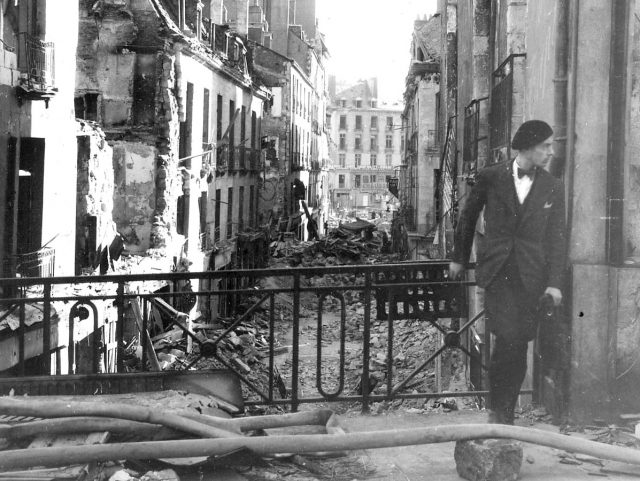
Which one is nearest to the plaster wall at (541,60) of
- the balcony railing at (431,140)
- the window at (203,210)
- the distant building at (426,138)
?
the window at (203,210)

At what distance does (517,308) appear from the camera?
17.2ft

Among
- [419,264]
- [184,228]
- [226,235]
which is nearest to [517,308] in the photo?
[419,264]

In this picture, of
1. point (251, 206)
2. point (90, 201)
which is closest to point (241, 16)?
point (251, 206)

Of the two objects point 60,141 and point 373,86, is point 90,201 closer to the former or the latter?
point 60,141

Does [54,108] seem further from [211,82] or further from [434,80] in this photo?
[434,80]

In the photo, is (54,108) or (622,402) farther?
(54,108)

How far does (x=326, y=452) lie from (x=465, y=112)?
9344mm

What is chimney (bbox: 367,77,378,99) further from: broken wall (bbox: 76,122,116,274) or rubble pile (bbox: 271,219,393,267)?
broken wall (bbox: 76,122,116,274)

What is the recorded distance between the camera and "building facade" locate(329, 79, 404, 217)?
103188 millimetres

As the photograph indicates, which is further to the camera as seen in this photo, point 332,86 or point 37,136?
point 332,86

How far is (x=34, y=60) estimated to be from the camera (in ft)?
50.8

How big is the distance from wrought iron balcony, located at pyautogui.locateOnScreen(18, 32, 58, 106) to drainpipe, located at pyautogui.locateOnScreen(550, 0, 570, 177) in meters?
11.3

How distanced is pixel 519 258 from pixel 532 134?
787mm

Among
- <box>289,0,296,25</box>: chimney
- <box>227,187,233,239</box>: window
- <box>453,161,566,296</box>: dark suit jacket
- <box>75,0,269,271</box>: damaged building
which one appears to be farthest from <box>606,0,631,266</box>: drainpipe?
<box>289,0,296,25</box>: chimney
